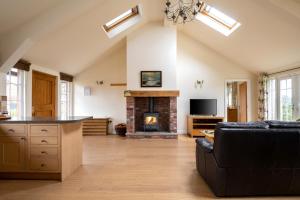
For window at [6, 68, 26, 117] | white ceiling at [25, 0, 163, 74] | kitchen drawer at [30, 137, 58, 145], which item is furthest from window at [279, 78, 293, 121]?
window at [6, 68, 26, 117]

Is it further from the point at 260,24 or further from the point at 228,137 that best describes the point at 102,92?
the point at 228,137

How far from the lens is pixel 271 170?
255cm

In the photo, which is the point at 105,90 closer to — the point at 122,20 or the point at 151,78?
the point at 151,78

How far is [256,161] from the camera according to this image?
255cm

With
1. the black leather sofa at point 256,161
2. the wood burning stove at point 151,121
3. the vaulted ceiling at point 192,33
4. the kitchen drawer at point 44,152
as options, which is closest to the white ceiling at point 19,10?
the vaulted ceiling at point 192,33

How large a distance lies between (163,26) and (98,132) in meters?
4.15

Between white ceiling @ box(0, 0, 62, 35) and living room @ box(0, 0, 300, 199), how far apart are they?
0.02 m

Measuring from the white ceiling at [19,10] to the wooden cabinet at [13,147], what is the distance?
Answer: 5.62ft

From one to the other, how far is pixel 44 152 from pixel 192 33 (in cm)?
593

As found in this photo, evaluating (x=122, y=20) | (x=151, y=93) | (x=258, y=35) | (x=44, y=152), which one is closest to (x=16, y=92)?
(x=44, y=152)

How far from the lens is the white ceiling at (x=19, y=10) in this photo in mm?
3250

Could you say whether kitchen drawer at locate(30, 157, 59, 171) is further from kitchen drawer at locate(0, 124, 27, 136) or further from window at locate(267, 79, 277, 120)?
window at locate(267, 79, 277, 120)

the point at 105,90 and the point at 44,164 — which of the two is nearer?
the point at 44,164

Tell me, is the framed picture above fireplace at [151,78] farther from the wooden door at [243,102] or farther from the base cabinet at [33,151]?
the base cabinet at [33,151]
